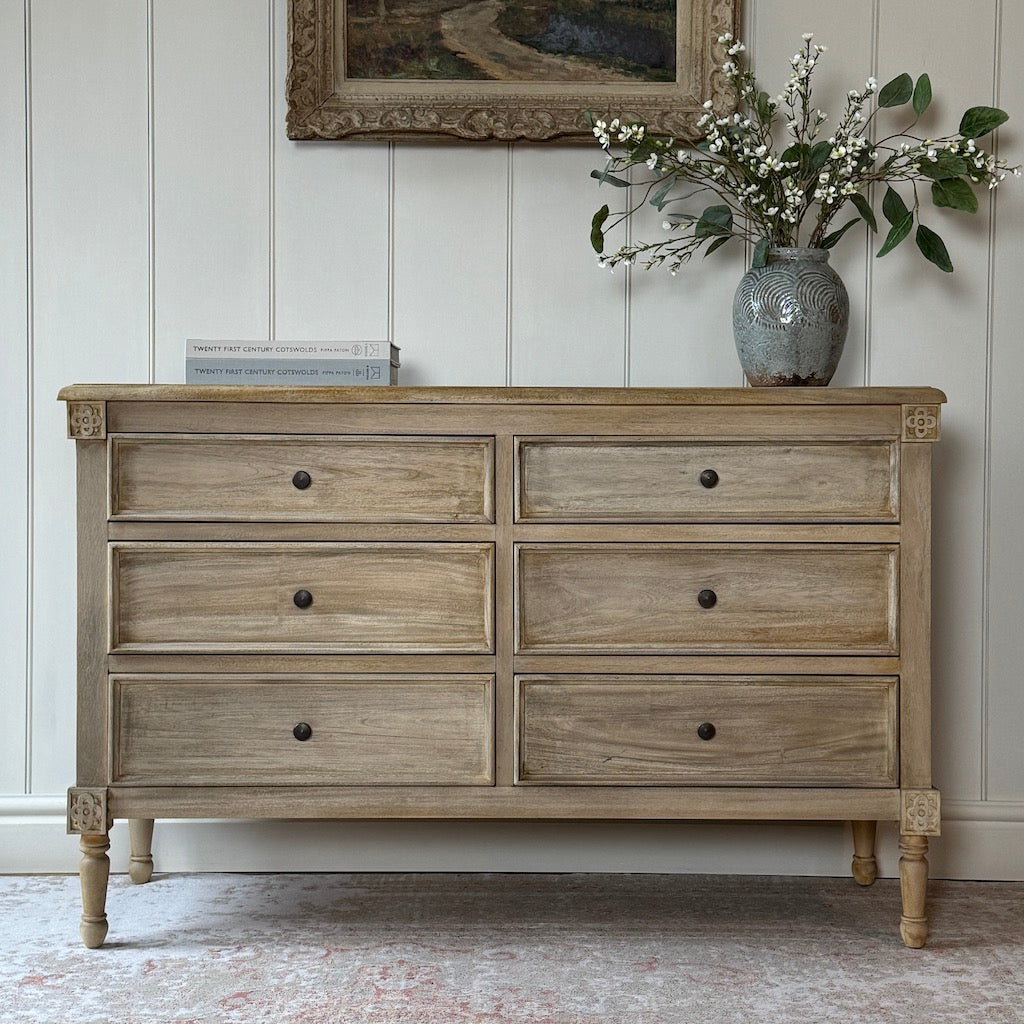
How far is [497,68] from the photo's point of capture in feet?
7.20

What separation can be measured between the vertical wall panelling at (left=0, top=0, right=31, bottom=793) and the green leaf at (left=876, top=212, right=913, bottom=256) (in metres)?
1.81

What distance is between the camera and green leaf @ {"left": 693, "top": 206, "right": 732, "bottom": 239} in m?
2.12

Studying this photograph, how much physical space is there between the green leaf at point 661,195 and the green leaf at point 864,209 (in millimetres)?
366

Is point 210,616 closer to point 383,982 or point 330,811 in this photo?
point 330,811

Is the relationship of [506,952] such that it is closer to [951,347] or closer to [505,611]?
[505,611]

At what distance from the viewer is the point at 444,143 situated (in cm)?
221

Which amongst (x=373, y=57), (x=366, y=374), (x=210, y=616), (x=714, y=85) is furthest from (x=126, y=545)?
(x=714, y=85)

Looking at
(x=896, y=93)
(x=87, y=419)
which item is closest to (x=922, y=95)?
(x=896, y=93)

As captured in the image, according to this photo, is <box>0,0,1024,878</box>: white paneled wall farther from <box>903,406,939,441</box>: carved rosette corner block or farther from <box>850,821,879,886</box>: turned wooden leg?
<box>903,406,939,441</box>: carved rosette corner block

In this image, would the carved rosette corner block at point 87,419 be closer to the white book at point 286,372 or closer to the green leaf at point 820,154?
the white book at point 286,372

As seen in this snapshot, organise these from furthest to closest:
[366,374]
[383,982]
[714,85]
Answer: [714,85]
[366,374]
[383,982]

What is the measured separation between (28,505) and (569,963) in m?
1.47

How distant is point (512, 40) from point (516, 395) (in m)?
0.92

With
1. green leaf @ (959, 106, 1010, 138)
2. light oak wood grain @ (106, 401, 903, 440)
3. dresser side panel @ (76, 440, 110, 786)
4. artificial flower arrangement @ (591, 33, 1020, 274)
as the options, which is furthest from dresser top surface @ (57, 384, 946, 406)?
green leaf @ (959, 106, 1010, 138)
